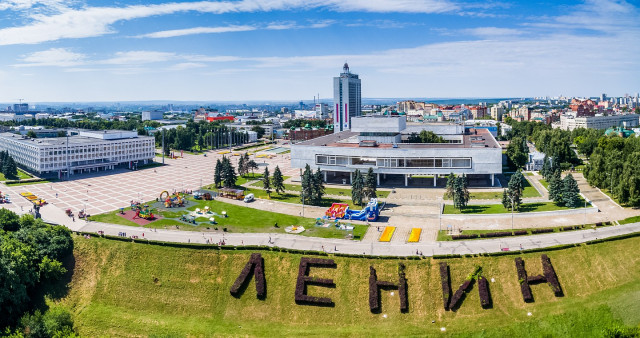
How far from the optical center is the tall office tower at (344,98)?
590 feet

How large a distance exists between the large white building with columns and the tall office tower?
76443mm

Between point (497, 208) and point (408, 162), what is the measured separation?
2328cm

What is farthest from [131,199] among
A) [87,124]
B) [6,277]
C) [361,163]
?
[87,124]

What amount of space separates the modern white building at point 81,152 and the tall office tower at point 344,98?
3110 inches

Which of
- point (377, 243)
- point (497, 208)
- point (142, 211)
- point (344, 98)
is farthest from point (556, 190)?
point (344, 98)

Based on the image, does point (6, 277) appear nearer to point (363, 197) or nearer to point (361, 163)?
point (363, 197)

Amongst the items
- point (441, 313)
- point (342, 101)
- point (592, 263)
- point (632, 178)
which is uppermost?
point (342, 101)

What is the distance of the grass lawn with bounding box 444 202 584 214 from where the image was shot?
6869cm

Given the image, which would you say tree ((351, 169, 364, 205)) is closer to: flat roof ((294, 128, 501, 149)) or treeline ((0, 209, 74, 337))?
flat roof ((294, 128, 501, 149))

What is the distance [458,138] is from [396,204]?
5209 centimetres

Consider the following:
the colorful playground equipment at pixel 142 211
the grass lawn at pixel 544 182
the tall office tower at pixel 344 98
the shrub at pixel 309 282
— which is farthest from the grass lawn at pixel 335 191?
the tall office tower at pixel 344 98

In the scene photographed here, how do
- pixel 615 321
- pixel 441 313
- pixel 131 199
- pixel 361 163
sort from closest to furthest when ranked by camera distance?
pixel 615 321 → pixel 441 313 → pixel 131 199 → pixel 361 163

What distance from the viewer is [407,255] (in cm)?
5162

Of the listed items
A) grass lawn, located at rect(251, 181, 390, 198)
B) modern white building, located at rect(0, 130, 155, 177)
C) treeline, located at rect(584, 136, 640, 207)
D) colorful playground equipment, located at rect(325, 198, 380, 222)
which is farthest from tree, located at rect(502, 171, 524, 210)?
modern white building, located at rect(0, 130, 155, 177)
